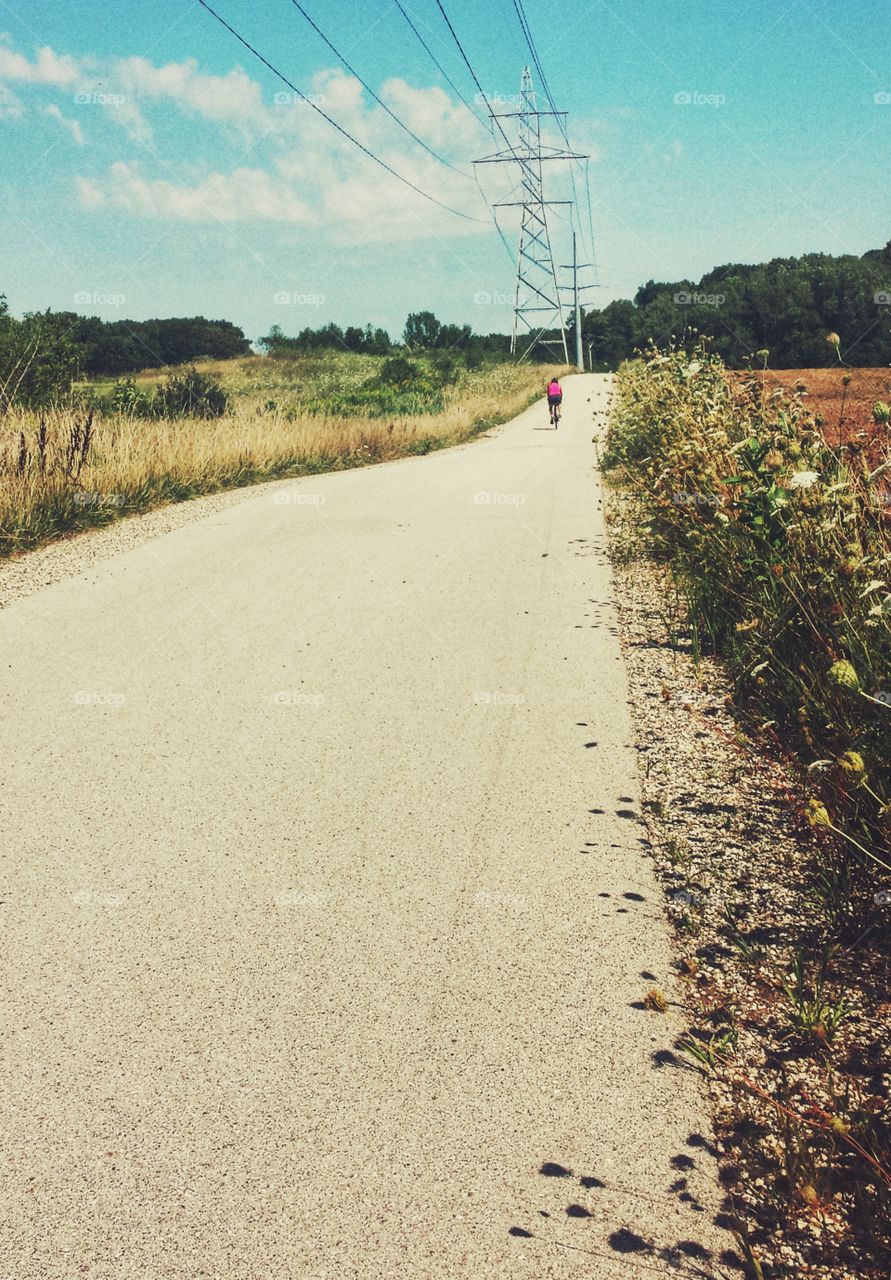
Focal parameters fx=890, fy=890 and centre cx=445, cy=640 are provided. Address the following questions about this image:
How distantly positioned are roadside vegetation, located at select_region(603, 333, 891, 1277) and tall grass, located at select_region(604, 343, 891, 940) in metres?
0.01

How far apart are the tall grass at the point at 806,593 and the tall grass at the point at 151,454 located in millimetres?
7174

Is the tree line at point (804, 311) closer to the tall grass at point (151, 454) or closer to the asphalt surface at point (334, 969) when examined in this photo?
the tall grass at point (151, 454)

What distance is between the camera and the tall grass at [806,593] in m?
3.27

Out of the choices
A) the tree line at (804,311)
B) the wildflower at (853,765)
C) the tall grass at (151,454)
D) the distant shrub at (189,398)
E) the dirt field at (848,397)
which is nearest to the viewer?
the wildflower at (853,765)

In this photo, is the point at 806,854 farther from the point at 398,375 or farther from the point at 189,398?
the point at 398,375

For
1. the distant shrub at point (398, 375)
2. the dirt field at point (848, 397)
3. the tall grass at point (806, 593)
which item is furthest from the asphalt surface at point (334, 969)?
the distant shrub at point (398, 375)

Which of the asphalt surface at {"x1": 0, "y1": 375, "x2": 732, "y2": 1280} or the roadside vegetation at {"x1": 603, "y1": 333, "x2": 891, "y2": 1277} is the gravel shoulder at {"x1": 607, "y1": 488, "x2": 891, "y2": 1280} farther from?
the asphalt surface at {"x1": 0, "y1": 375, "x2": 732, "y2": 1280}

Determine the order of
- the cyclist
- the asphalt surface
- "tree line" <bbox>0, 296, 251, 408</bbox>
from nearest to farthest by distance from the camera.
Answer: the asphalt surface < "tree line" <bbox>0, 296, 251, 408</bbox> < the cyclist

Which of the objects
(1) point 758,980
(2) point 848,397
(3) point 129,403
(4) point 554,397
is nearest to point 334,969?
(1) point 758,980

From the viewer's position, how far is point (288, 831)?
4016 mm

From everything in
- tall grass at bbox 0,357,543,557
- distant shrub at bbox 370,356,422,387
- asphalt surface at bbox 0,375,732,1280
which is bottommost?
asphalt surface at bbox 0,375,732,1280

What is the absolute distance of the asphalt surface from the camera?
2.15 meters

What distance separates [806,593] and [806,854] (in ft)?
4.43

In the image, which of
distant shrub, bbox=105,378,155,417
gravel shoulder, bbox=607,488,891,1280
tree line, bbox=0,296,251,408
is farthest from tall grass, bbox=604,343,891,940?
distant shrub, bbox=105,378,155,417
